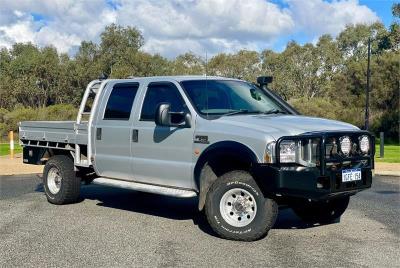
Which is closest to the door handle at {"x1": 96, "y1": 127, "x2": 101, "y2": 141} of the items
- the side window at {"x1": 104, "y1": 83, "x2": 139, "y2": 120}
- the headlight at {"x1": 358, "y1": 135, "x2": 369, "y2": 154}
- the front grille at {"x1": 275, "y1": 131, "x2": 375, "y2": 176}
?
the side window at {"x1": 104, "y1": 83, "x2": 139, "y2": 120}

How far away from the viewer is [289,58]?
59719 mm

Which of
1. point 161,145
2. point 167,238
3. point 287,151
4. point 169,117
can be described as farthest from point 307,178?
point 161,145

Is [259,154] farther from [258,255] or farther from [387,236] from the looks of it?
[387,236]

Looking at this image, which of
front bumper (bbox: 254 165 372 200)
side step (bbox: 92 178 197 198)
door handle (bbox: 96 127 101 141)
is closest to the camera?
front bumper (bbox: 254 165 372 200)

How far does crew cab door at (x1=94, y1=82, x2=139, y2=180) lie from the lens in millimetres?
7868

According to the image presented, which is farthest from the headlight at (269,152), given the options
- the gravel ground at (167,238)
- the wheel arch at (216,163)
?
the gravel ground at (167,238)

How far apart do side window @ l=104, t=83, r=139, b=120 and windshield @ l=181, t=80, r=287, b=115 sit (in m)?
0.96

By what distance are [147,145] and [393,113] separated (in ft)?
113

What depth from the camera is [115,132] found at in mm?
8016

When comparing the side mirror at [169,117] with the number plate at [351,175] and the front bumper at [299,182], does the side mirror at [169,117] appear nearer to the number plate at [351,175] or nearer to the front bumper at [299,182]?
the front bumper at [299,182]

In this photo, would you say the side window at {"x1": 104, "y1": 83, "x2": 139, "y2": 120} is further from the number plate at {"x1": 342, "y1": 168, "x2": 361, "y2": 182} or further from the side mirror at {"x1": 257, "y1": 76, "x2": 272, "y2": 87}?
the number plate at {"x1": 342, "y1": 168, "x2": 361, "y2": 182}

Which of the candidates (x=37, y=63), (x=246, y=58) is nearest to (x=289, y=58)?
(x=246, y=58)

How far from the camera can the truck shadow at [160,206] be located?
7.61 metres

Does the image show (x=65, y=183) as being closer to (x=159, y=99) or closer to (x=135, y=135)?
(x=135, y=135)
